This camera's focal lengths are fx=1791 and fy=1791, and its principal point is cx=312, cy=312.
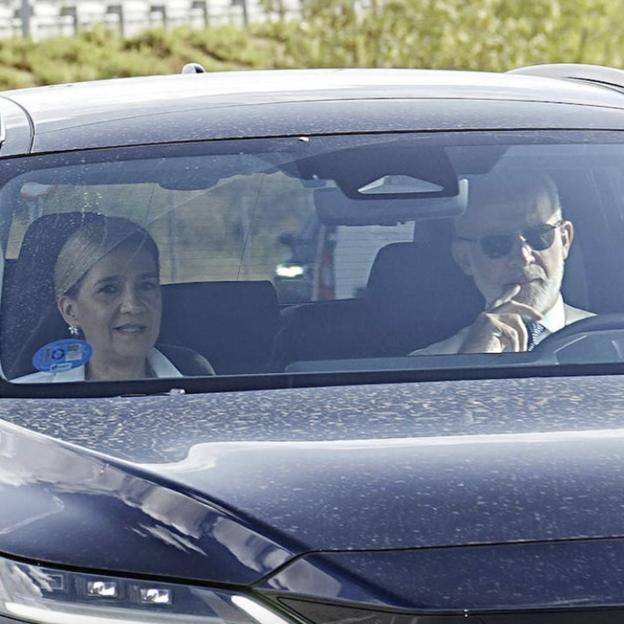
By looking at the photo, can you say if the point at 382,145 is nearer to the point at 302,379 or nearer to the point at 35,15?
the point at 302,379

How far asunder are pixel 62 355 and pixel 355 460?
836 mm

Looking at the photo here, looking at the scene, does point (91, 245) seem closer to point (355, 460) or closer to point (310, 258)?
point (310, 258)

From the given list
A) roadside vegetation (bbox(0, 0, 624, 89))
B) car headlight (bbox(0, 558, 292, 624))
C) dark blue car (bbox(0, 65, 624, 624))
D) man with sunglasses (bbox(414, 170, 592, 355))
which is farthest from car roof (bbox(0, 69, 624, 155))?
roadside vegetation (bbox(0, 0, 624, 89))

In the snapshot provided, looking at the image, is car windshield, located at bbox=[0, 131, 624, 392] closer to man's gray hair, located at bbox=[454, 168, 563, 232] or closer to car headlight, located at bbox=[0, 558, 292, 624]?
man's gray hair, located at bbox=[454, 168, 563, 232]

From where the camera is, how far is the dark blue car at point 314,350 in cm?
245

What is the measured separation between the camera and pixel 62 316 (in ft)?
11.1

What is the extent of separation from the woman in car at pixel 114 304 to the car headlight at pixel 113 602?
74 centimetres

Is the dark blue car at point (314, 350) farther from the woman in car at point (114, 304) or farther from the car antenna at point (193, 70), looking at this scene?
the car antenna at point (193, 70)

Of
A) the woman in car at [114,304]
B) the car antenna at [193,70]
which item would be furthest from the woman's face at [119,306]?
the car antenna at [193,70]

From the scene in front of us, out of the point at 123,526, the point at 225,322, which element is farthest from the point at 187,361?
the point at 123,526

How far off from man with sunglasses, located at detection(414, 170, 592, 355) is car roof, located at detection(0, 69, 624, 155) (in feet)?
0.52

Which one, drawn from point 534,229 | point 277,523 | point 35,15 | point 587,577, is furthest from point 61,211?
point 35,15

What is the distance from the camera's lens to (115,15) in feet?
134

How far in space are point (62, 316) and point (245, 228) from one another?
0.44 meters
